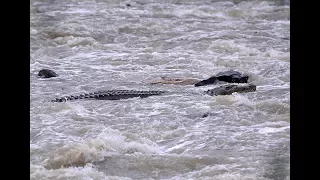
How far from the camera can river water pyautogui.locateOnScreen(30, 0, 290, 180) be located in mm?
5195

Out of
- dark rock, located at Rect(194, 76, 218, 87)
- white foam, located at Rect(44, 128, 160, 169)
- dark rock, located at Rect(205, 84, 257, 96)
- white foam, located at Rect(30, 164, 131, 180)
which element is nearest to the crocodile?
dark rock, located at Rect(205, 84, 257, 96)

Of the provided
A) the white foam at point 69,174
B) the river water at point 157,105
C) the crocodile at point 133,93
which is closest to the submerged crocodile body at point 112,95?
the crocodile at point 133,93

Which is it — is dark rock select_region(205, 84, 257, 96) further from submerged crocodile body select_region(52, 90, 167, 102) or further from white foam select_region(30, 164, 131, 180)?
white foam select_region(30, 164, 131, 180)

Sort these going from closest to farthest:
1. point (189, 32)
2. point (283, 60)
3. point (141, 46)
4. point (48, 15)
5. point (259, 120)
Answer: point (259, 120) → point (283, 60) → point (141, 46) → point (189, 32) → point (48, 15)

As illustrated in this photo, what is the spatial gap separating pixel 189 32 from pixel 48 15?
18.9ft

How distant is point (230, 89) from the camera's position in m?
8.24

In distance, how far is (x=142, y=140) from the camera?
5.99 meters

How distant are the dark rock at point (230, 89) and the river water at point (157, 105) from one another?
0.11 metres

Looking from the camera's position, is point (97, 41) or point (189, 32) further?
point (189, 32)

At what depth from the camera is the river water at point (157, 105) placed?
17.0 ft

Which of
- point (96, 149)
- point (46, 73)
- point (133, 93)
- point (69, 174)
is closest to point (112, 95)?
point (133, 93)
